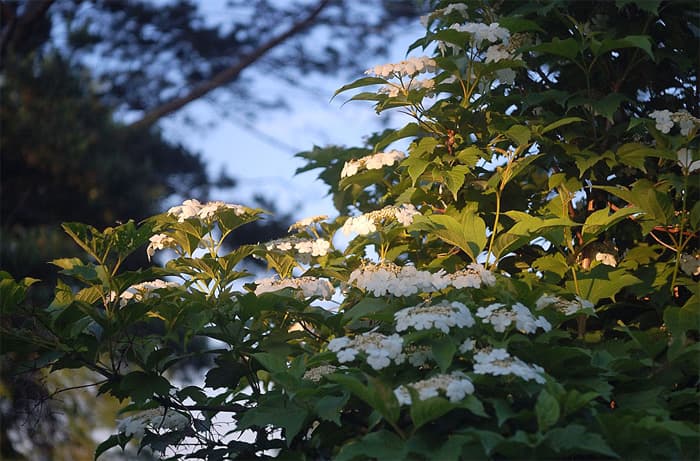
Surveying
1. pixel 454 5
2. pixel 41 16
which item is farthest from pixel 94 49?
pixel 454 5

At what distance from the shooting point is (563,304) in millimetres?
1554

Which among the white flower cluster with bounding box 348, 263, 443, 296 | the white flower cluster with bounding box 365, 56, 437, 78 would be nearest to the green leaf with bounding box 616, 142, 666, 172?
the white flower cluster with bounding box 365, 56, 437, 78

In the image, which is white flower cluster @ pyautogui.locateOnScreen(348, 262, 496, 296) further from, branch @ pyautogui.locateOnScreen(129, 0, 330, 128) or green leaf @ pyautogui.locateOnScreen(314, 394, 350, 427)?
branch @ pyautogui.locateOnScreen(129, 0, 330, 128)

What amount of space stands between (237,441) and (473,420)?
50cm

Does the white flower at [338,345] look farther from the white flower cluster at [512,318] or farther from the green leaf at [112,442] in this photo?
the green leaf at [112,442]

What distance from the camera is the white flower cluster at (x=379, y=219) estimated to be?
5.67 feet

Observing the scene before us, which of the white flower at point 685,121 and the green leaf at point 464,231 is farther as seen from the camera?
the white flower at point 685,121

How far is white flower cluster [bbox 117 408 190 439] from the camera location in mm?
1608

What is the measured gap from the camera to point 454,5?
6.60 feet

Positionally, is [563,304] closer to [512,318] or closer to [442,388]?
[512,318]

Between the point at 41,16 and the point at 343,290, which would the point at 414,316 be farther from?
the point at 41,16

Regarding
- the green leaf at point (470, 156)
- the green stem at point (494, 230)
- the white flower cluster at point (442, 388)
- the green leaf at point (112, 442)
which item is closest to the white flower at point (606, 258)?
the green stem at point (494, 230)

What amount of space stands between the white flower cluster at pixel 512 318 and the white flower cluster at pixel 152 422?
0.66 meters

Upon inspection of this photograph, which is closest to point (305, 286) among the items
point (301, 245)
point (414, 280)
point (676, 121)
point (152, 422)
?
point (301, 245)
